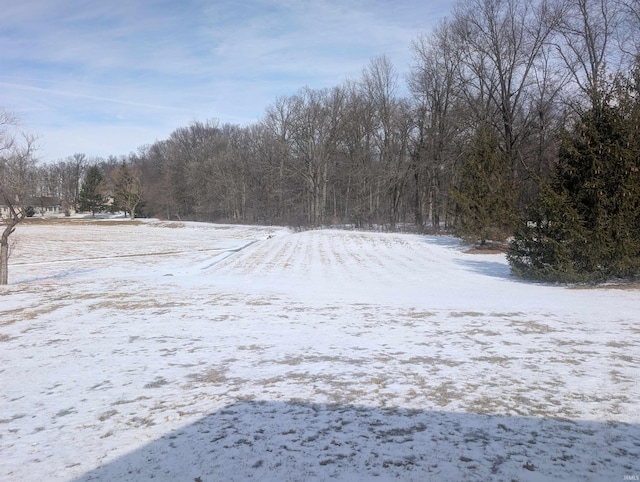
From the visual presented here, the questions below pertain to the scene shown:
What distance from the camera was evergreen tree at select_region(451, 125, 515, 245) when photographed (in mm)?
20531

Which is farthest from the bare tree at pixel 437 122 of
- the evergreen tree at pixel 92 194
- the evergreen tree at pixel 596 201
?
the evergreen tree at pixel 92 194

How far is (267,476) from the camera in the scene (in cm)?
298

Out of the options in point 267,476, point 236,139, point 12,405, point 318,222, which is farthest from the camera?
point 236,139

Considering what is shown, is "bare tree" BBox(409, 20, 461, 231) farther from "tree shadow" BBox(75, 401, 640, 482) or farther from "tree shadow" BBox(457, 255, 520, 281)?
"tree shadow" BBox(75, 401, 640, 482)

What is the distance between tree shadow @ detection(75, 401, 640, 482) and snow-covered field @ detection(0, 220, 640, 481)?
0.02 metres

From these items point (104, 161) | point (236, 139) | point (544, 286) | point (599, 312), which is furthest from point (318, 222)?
point (104, 161)

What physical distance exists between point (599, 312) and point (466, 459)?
652 centimetres

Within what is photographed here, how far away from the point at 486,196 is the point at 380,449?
19334mm

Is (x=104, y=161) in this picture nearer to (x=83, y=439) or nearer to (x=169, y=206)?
(x=169, y=206)

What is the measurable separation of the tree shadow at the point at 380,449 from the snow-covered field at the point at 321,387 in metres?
0.02

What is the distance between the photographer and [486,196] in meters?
20.7

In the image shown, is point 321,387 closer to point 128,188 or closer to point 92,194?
point 128,188

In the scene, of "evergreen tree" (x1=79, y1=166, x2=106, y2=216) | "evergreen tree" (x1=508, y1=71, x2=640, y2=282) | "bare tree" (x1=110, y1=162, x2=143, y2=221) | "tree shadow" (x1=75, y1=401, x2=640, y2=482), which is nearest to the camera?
"tree shadow" (x1=75, y1=401, x2=640, y2=482)

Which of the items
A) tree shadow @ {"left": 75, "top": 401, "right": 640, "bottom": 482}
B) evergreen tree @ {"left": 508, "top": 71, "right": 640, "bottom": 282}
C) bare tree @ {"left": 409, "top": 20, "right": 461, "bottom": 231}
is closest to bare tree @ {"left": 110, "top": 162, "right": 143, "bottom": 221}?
bare tree @ {"left": 409, "top": 20, "right": 461, "bottom": 231}
